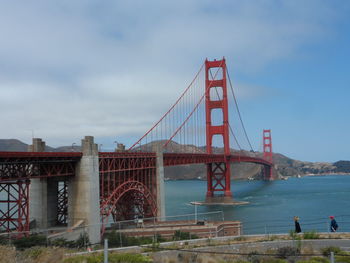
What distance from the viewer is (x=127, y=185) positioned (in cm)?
3803

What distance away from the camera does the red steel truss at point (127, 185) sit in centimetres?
Result: 3341

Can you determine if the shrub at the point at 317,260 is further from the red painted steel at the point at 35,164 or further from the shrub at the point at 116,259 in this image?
the red painted steel at the point at 35,164

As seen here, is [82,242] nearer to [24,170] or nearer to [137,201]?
[24,170]

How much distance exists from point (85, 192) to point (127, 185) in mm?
9716

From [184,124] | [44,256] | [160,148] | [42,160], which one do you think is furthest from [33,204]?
[184,124]

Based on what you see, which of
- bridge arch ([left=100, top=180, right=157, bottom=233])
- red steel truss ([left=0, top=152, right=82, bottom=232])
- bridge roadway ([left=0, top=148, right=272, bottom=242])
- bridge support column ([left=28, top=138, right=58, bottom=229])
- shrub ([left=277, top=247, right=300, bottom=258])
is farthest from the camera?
bridge arch ([left=100, top=180, right=157, bottom=233])

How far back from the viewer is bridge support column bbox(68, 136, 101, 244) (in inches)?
1118

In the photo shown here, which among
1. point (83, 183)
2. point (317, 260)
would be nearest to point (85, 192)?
point (83, 183)

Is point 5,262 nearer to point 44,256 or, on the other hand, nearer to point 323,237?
point 44,256

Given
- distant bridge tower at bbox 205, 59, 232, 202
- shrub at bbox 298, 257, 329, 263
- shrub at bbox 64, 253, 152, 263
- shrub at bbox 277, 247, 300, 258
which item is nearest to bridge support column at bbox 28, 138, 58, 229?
shrub at bbox 64, 253, 152, 263

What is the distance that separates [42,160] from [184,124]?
152 feet

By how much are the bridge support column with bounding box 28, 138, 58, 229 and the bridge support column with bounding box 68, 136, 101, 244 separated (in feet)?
7.94

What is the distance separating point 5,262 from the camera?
916cm

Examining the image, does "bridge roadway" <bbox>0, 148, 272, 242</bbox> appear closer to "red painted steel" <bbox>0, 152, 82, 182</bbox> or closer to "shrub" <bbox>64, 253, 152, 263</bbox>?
"red painted steel" <bbox>0, 152, 82, 182</bbox>
